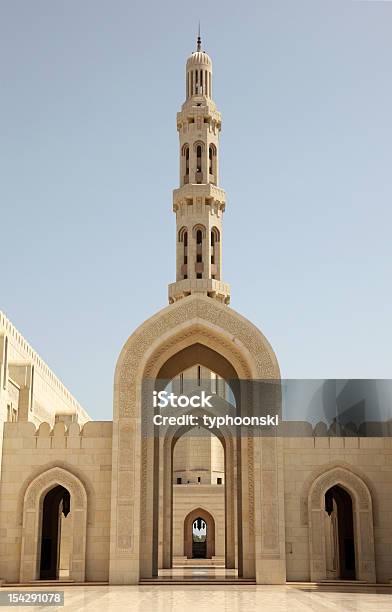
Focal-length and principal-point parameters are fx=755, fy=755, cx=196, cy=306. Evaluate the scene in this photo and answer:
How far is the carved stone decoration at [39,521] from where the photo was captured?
65.8ft

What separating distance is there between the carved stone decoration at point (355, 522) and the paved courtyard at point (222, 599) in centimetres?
145

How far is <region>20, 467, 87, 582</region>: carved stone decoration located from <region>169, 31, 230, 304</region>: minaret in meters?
10.7

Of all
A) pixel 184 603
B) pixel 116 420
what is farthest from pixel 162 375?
pixel 184 603

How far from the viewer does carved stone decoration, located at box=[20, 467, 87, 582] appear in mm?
20047

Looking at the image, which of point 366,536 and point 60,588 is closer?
point 60,588

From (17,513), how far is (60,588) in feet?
8.79

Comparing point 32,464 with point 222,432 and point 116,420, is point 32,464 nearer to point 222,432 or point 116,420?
point 116,420

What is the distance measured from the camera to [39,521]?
20469 mm

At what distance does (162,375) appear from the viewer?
23.6 meters

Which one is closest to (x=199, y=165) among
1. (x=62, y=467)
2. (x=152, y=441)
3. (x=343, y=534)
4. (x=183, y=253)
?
(x=183, y=253)

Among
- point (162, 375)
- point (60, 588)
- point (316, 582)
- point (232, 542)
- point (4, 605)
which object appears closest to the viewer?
point (4, 605)

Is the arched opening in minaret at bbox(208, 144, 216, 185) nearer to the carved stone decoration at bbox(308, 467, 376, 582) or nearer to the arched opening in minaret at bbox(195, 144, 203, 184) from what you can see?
the arched opening in minaret at bbox(195, 144, 203, 184)

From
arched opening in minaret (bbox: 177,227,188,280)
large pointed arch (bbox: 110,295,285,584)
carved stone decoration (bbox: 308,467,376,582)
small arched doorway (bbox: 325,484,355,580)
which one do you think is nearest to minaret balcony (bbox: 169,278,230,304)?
arched opening in minaret (bbox: 177,227,188,280)

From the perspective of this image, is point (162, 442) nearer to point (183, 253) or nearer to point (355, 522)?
point (355, 522)
